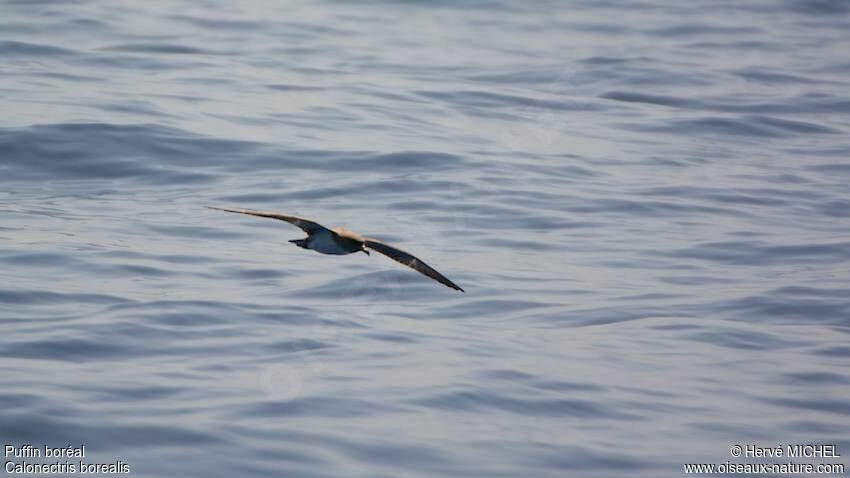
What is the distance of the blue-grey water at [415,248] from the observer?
390 inches

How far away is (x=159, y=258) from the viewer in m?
13.6

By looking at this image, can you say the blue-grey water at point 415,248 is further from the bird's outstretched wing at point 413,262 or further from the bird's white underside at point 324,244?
the bird's outstretched wing at point 413,262

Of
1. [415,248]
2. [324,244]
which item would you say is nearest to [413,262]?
[324,244]

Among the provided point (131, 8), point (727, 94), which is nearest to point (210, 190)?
point (727, 94)

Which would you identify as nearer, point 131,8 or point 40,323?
point 40,323

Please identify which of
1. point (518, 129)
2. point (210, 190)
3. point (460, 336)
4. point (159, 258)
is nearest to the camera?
point (460, 336)

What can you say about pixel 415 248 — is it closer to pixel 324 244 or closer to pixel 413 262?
pixel 324 244

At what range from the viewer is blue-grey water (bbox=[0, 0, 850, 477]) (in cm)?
991

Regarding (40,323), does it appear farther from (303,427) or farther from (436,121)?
(436,121)

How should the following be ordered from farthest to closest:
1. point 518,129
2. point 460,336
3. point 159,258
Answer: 1. point 518,129
2. point 159,258
3. point 460,336

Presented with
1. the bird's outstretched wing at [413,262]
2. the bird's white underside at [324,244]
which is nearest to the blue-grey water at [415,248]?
the bird's white underside at [324,244]

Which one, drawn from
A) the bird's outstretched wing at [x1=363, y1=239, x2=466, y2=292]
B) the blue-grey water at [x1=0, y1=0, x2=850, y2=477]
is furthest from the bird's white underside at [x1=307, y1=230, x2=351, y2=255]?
the blue-grey water at [x1=0, y1=0, x2=850, y2=477]

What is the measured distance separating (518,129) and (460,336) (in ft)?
28.8

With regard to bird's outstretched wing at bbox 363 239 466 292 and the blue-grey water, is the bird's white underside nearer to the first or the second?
bird's outstretched wing at bbox 363 239 466 292
